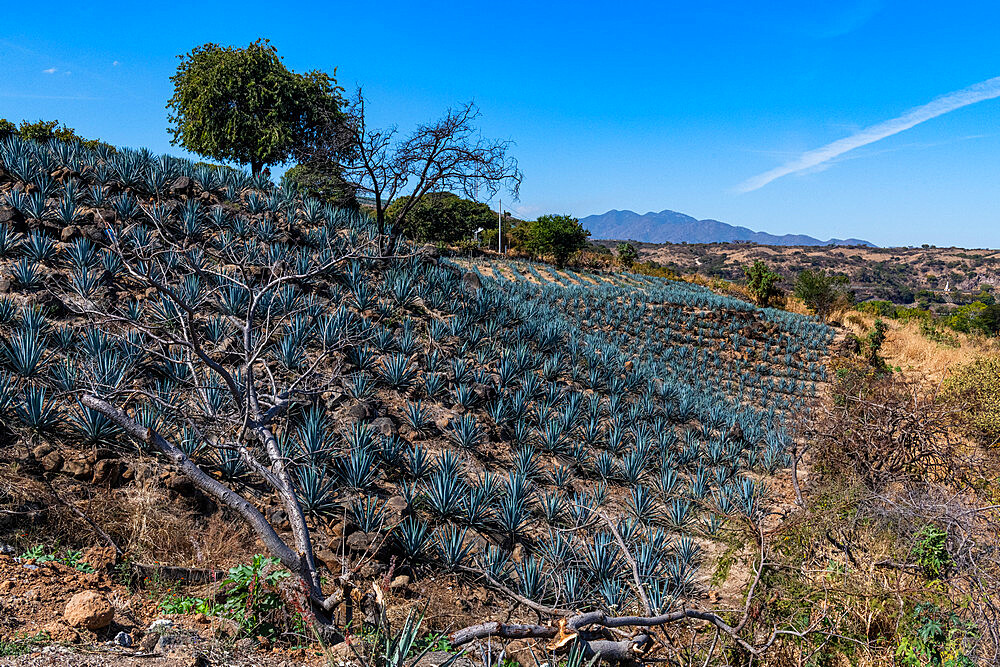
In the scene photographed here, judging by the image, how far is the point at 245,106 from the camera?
74.1 feet

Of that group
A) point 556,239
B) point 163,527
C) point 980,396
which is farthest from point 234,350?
point 556,239

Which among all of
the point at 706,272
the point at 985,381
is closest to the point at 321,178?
the point at 985,381

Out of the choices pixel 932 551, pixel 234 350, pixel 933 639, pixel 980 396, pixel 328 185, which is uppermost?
pixel 328 185

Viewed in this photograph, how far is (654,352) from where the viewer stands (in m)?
15.2

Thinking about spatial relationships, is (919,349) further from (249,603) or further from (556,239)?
(249,603)

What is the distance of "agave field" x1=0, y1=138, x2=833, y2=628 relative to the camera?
178 inches

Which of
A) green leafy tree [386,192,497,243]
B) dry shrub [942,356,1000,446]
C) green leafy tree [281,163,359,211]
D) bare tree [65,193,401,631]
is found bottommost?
dry shrub [942,356,1000,446]

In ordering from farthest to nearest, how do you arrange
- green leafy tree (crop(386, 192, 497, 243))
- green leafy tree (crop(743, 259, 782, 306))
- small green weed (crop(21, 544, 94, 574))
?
green leafy tree (crop(386, 192, 497, 243)), green leafy tree (crop(743, 259, 782, 306)), small green weed (crop(21, 544, 94, 574))

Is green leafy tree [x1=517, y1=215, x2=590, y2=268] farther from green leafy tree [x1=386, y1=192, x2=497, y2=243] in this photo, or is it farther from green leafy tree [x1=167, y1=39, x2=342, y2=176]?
green leafy tree [x1=167, y1=39, x2=342, y2=176]

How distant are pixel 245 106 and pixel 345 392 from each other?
21.1 meters

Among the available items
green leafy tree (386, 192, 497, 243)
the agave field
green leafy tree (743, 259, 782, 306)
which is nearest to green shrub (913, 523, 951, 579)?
the agave field

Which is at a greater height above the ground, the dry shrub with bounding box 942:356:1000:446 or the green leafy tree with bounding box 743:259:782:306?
the green leafy tree with bounding box 743:259:782:306

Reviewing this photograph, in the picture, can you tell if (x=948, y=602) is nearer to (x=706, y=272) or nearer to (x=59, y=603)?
(x=59, y=603)

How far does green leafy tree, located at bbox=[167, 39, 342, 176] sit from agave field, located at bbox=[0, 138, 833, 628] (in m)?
12.9
